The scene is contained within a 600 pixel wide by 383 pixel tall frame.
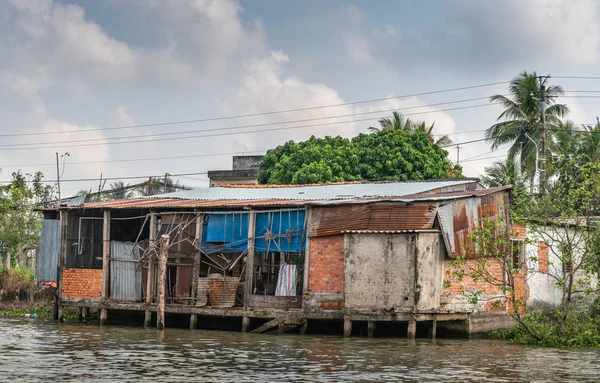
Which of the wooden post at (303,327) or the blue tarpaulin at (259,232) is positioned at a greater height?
the blue tarpaulin at (259,232)

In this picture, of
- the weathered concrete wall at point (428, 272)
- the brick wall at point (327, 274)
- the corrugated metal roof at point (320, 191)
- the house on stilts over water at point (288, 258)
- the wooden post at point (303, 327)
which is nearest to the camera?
the weathered concrete wall at point (428, 272)

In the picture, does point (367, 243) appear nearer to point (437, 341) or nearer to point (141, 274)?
point (437, 341)

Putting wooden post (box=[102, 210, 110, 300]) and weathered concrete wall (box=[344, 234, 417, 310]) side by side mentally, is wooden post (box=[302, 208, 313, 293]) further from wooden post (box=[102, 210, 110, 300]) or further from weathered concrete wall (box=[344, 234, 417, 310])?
wooden post (box=[102, 210, 110, 300])

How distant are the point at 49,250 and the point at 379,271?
40.1 ft

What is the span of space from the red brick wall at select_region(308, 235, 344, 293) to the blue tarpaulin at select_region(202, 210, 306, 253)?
0.68m

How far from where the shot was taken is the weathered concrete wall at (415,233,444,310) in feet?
69.2

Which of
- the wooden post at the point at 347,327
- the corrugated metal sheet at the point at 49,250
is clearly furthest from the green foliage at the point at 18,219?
the wooden post at the point at 347,327

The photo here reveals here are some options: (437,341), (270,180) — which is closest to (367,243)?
(437,341)

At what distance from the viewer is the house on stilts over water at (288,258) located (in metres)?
21.4

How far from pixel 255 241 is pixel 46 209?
804 centimetres

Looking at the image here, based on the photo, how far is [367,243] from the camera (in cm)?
2159

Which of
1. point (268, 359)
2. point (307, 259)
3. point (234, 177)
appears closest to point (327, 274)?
point (307, 259)

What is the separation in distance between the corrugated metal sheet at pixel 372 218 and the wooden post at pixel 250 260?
1931 mm

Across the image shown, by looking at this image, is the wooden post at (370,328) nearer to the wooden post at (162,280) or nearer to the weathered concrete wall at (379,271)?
the weathered concrete wall at (379,271)
